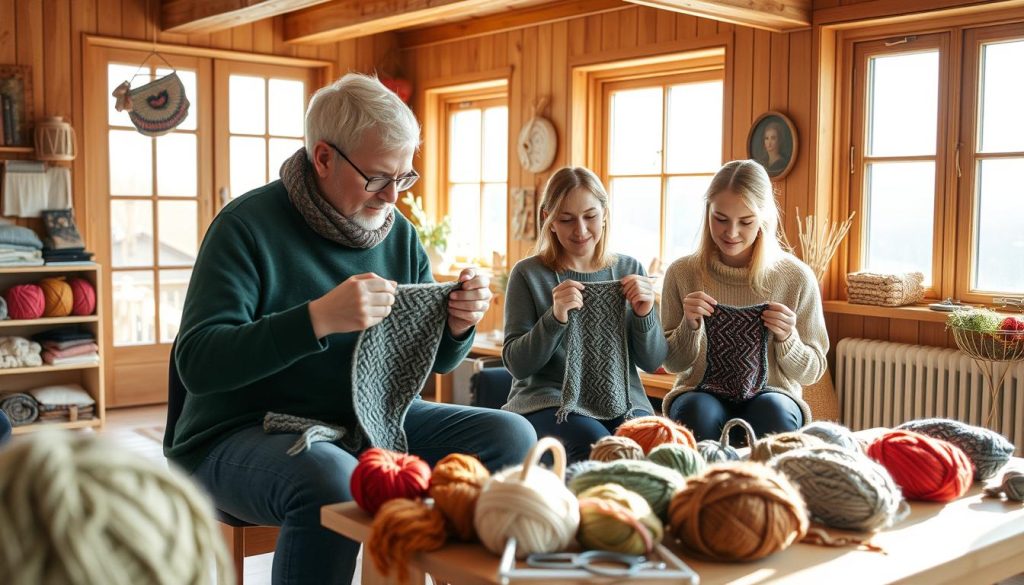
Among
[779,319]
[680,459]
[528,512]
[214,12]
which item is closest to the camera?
[528,512]

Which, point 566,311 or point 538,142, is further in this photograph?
point 538,142

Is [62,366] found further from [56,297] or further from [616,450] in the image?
[616,450]

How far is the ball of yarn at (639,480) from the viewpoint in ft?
4.38

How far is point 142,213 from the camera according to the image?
5.35 meters

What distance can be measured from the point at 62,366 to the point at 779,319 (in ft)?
11.1

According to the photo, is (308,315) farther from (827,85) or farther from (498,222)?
(498,222)

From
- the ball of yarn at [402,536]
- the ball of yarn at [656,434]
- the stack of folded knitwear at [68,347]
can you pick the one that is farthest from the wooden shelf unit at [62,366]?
the ball of yarn at [402,536]

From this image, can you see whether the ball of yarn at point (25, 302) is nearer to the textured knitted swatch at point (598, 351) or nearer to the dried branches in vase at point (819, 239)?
the textured knitted swatch at point (598, 351)

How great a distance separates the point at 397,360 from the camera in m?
1.89

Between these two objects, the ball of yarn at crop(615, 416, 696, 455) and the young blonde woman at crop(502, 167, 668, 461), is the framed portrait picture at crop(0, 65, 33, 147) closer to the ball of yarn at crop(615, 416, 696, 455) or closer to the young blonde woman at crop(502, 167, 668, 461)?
the young blonde woman at crop(502, 167, 668, 461)

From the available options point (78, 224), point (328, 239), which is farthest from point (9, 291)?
point (328, 239)

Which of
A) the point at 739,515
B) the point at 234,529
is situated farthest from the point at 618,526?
the point at 234,529

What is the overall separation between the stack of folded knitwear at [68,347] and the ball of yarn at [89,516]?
14.2 feet

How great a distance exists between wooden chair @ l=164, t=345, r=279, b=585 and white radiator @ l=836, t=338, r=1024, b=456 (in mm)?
2393
